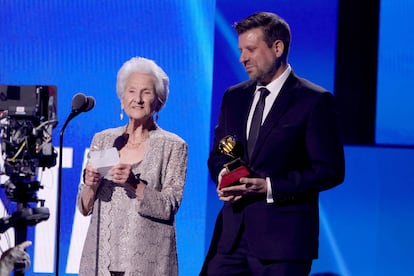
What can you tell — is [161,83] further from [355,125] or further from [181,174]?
[355,125]

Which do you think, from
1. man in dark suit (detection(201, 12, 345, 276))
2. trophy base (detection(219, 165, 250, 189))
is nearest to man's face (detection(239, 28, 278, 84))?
man in dark suit (detection(201, 12, 345, 276))

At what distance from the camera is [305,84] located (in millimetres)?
3428

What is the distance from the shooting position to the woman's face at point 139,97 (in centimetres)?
376

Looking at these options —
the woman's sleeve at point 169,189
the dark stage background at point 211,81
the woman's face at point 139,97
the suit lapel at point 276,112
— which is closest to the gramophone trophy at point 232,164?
the suit lapel at point 276,112

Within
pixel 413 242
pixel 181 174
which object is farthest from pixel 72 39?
pixel 413 242

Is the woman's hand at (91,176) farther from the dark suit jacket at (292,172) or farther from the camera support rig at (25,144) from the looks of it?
the dark suit jacket at (292,172)

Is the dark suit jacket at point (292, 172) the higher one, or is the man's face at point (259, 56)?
the man's face at point (259, 56)

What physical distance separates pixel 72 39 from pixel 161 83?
89 centimetres

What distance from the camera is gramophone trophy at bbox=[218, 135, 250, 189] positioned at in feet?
10.6

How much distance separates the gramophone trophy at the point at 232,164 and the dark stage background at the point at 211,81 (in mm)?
1049

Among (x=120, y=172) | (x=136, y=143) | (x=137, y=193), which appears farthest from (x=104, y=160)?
(x=136, y=143)

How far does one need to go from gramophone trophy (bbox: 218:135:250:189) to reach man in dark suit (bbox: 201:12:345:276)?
15 mm

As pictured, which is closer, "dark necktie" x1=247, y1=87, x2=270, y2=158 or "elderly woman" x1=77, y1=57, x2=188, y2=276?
"dark necktie" x1=247, y1=87, x2=270, y2=158

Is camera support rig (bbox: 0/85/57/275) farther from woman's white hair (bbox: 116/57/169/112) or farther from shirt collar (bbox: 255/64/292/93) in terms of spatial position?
shirt collar (bbox: 255/64/292/93)
